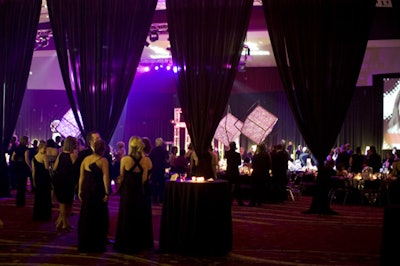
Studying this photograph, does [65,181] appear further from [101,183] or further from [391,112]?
[391,112]

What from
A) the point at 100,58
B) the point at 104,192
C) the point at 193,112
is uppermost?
the point at 100,58

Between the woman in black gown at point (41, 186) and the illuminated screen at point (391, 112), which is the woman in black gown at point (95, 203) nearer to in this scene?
the woman in black gown at point (41, 186)

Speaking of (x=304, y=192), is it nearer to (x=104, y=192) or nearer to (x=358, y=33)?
(x=358, y=33)

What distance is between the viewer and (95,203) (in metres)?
6.83

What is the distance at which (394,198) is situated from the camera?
1245 cm

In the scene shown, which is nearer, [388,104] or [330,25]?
[330,25]

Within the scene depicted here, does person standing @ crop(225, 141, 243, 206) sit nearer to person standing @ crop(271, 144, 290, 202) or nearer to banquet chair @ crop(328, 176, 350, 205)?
person standing @ crop(271, 144, 290, 202)

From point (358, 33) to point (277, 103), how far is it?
40.3 feet

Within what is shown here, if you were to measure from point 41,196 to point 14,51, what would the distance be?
12.0ft

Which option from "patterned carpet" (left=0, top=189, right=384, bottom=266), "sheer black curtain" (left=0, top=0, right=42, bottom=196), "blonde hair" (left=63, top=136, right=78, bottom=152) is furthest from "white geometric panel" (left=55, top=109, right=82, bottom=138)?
"blonde hair" (left=63, top=136, right=78, bottom=152)

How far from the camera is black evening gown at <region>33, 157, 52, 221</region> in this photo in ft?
30.6

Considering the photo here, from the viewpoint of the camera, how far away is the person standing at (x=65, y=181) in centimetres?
830

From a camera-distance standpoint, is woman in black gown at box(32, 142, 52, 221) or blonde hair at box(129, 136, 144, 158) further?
woman in black gown at box(32, 142, 52, 221)

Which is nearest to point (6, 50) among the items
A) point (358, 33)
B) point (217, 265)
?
point (358, 33)
